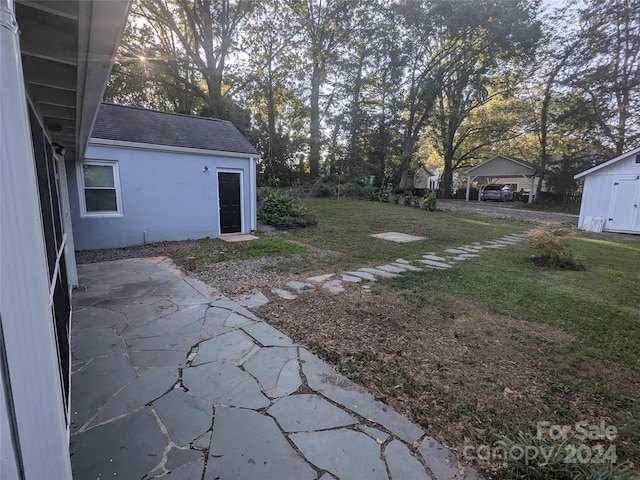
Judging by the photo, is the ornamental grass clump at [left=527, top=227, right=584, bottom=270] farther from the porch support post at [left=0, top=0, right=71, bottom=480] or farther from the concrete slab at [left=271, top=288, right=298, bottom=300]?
the porch support post at [left=0, top=0, right=71, bottom=480]

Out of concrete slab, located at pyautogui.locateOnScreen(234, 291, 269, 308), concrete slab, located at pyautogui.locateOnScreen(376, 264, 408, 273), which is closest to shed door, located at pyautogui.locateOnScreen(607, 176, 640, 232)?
concrete slab, located at pyautogui.locateOnScreen(376, 264, 408, 273)

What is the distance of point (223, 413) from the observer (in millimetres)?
1982

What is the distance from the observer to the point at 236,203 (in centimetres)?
909

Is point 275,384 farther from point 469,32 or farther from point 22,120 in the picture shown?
point 469,32

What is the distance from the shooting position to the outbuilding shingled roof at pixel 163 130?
23.8ft

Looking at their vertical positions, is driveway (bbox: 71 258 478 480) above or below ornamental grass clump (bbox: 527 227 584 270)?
below

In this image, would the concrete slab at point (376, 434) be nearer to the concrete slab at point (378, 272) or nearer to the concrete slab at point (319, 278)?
the concrete slab at point (319, 278)

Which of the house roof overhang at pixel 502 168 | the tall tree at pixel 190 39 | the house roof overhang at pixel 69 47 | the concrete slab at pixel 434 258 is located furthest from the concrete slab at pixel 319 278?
the house roof overhang at pixel 502 168

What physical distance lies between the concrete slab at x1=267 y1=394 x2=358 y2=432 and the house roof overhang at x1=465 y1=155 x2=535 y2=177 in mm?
25123

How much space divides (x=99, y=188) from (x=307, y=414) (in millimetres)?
7488

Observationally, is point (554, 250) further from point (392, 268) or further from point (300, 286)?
point (300, 286)

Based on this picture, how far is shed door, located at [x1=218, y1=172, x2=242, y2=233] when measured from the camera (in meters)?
8.79

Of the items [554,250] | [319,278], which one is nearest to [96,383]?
[319,278]

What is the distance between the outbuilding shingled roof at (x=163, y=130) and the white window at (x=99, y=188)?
27.1 inches
